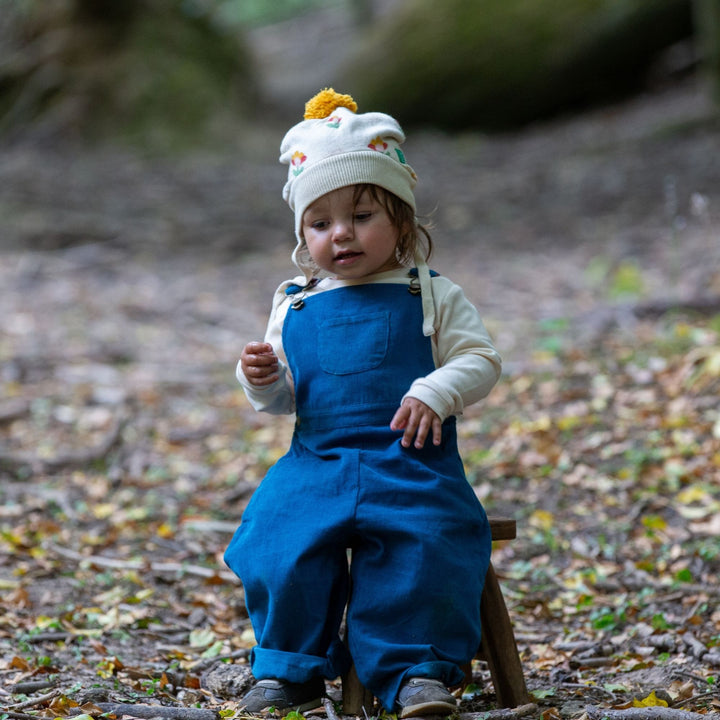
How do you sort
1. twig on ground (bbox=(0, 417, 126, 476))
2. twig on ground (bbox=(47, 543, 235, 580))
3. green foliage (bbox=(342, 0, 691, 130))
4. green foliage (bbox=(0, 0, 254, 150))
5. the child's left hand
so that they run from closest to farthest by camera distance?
1. the child's left hand
2. twig on ground (bbox=(47, 543, 235, 580))
3. twig on ground (bbox=(0, 417, 126, 476))
4. green foliage (bbox=(0, 0, 254, 150))
5. green foliage (bbox=(342, 0, 691, 130))

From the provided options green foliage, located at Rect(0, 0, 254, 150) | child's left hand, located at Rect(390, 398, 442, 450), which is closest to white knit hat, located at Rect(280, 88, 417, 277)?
child's left hand, located at Rect(390, 398, 442, 450)

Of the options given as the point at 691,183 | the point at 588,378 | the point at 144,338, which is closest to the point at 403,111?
the point at 691,183

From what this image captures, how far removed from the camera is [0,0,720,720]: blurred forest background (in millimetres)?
3189

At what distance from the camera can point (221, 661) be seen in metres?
2.94

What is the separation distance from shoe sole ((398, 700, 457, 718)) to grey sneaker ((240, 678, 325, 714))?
0.31m

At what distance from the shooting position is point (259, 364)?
240 cm

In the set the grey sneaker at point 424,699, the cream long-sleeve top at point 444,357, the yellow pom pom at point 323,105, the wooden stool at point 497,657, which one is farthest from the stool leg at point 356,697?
the yellow pom pom at point 323,105

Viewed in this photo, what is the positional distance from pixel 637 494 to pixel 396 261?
6.61ft

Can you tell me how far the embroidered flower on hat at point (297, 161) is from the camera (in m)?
2.42

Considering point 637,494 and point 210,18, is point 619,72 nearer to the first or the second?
point 210,18

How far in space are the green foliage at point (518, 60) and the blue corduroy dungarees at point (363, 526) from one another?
11.1 meters

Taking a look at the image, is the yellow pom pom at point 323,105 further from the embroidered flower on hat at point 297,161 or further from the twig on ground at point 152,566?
the twig on ground at point 152,566

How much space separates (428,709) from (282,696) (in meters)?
0.40

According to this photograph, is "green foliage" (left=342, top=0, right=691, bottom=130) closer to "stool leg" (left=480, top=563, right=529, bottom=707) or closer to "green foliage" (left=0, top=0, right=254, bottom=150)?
"green foliage" (left=0, top=0, right=254, bottom=150)
